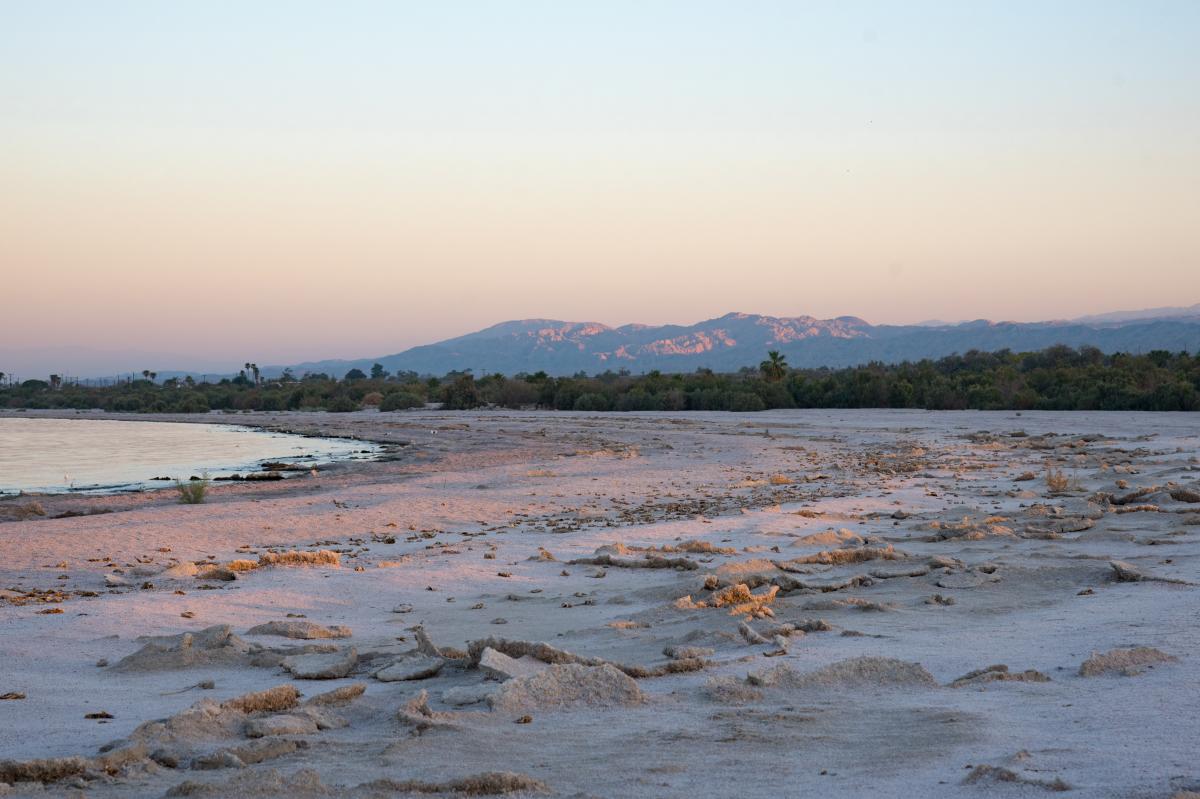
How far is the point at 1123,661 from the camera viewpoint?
17.0 feet

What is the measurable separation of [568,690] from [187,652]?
242 cm

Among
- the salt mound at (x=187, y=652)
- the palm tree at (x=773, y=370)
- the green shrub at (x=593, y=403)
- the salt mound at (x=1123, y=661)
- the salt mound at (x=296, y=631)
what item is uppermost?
the palm tree at (x=773, y=370)

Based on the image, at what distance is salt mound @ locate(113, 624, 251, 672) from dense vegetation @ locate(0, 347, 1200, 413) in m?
32.9

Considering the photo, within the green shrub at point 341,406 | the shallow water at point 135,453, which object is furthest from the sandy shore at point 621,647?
the green shrub at point 341,406

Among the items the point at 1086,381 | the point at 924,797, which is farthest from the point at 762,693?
the point at 1086,381

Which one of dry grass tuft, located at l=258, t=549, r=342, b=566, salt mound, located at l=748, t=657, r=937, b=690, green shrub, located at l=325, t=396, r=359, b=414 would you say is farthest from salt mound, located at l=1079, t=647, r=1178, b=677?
green shrub, located at l=325, t=396, r=359, b=414

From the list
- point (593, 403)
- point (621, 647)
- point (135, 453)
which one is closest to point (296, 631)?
point (621, 647)

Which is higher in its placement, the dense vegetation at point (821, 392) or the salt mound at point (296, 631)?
the dense vegetation at point (821, 392)

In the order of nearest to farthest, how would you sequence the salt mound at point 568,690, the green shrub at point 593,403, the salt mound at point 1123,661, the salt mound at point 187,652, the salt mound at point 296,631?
the salt mound at point 568,690
the salt mound at point 1123,661
the salt mound at point 187,652
the salt mound at point 296,631
the green shrub at point 593,403

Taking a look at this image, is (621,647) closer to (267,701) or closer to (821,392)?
(267,701)

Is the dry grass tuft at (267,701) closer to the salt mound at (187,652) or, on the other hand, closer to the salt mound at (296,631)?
the salt mound at (187,652)

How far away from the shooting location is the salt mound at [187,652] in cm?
596

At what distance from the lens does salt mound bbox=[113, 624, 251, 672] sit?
5.96 meters

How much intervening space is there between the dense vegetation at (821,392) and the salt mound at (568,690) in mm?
32612
